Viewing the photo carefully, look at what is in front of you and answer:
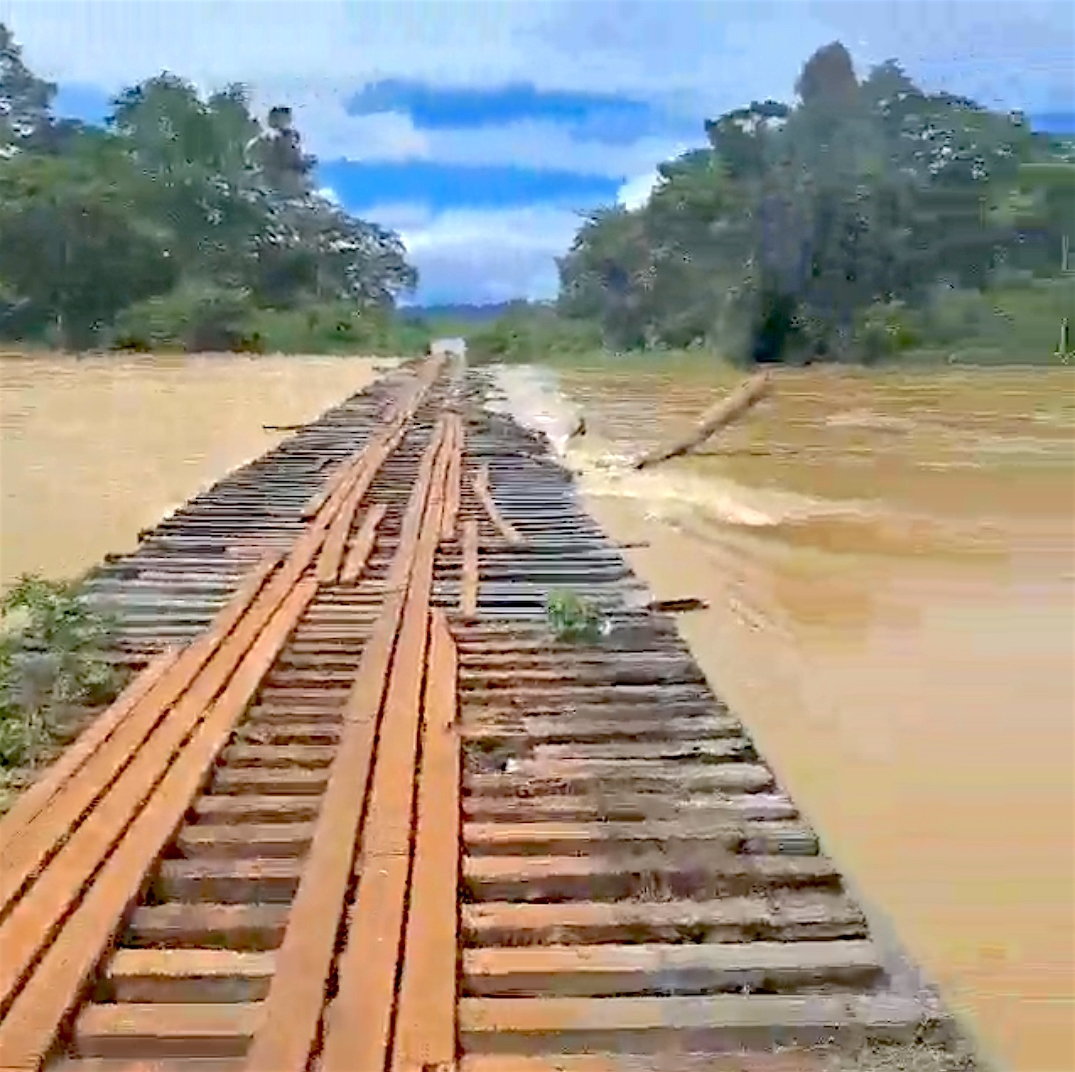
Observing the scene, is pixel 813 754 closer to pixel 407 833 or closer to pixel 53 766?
pixel 407 833

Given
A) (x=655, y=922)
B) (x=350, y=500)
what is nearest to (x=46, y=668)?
(x=655, y=922)

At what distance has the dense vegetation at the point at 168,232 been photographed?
4247 centimetres

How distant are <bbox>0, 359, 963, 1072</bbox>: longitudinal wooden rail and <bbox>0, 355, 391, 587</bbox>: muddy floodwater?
3.71 meters

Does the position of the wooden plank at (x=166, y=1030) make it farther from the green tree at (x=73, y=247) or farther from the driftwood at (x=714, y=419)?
the green tree at (x=73, y=247)

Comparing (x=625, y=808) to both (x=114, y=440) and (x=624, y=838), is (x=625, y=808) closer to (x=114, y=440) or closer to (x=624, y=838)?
(x=624, y=838)

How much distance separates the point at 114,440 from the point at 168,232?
34435 millimetres

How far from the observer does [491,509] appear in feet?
29.2

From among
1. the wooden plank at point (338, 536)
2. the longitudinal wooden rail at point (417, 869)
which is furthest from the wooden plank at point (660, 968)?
the wooden plank at point (338, 536)

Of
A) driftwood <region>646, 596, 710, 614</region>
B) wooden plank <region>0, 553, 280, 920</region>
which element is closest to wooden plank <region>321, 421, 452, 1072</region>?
wooden plank <region>0, 553, 280, 920</region>

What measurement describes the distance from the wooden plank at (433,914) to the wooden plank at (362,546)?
2294 millimetres

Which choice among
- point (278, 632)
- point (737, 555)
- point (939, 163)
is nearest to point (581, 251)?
point (939, 163)

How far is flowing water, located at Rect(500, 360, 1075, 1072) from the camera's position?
404 cm

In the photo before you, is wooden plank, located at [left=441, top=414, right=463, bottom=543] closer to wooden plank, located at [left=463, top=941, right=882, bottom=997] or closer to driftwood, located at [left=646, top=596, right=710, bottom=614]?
driftwood, located at [left=646, top=596, right=710, bottom=614]

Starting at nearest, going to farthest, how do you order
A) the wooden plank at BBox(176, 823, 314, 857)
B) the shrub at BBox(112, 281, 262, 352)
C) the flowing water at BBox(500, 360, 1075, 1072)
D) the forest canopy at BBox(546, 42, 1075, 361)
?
the wooden plank at BBox(176, 823, 314, 857), the flowing water at BBox(500, 360, 1075, 1072), the forest canopy at BBox(546, 42, 1075, 361), the shrub at BBox(112, 281, 262, 352)
